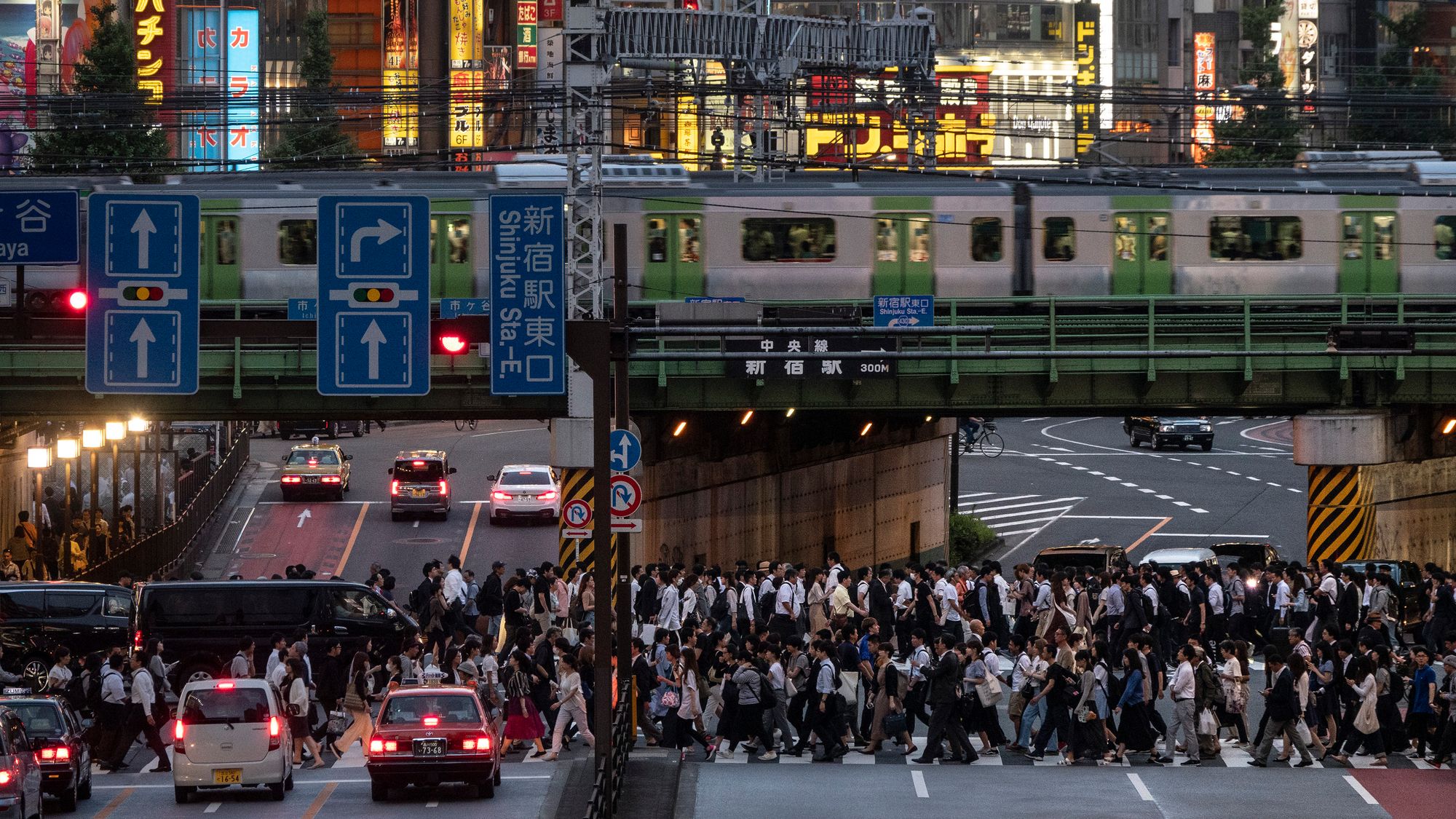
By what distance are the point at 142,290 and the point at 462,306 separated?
47.7 feet

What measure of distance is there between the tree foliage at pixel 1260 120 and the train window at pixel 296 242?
49.8 m

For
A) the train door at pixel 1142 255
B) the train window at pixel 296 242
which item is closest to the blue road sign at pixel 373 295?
the train window at pixel 296 242

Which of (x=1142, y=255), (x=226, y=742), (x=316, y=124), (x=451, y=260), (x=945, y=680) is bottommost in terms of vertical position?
(x=226, y=742)

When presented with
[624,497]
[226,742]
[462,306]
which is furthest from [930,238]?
[226,742]

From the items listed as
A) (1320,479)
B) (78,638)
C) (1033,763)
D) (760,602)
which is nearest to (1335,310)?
(1320,479)

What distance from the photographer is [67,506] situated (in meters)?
43.8

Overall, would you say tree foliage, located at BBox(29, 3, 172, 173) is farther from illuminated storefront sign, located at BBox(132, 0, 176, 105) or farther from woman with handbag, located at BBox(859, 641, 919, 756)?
A: woman with handbag, located at BBox(859, 641, 919, 756)

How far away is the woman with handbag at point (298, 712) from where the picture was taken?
23109 mm

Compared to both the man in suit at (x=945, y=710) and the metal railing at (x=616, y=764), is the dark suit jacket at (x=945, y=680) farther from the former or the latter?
the metal railing at (x=616, y=764)

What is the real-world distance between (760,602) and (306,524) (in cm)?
2086

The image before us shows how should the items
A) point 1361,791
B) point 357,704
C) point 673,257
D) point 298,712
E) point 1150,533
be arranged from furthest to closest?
point 1150,533 → point 673,257 → point 357,704 → point 298,712 → point 1361,791

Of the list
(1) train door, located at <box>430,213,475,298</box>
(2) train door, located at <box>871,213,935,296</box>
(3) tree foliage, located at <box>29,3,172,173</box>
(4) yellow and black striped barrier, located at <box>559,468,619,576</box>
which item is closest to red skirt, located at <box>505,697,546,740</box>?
(4) yellow and black striped barrier, located at <box>559,468,619,576</box>

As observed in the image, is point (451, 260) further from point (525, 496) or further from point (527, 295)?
point (527, 295)

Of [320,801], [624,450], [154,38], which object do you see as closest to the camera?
[320,801]
